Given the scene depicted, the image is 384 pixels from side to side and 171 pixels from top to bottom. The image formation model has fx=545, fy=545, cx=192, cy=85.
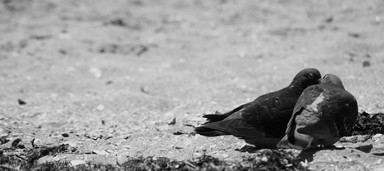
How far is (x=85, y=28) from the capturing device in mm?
10703

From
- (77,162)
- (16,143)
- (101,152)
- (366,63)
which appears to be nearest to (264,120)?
(101,152)

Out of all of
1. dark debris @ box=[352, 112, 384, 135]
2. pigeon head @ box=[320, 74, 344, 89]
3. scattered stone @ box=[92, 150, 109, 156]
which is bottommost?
scattered stone @ box=[92, 150, 109, 156]

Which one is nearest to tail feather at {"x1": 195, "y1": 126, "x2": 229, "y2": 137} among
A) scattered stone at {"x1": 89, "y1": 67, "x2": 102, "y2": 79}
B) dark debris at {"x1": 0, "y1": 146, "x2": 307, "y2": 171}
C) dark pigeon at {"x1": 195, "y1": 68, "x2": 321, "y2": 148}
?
dark pigeon at {"x1": 195, "y1": 68, "x2": 321, "y2": 148}

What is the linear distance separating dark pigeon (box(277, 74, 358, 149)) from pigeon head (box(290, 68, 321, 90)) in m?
0.50

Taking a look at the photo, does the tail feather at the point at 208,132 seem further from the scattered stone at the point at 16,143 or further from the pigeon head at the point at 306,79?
the scattered stone at the point at 16,143

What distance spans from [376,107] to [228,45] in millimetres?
4086

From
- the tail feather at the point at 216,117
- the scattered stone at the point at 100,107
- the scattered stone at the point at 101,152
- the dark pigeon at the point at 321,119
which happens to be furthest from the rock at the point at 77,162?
the scattered stone at the point at 100,107

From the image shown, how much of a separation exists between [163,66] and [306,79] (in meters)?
4.08

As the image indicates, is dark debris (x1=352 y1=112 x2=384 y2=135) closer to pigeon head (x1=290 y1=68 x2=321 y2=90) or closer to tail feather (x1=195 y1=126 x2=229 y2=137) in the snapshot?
pigeon head (x1=290 y1=68 x2=321 y2=90)

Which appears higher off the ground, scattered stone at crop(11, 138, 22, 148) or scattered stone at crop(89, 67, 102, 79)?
scattered stone at crop(11, 138, 22, 148)

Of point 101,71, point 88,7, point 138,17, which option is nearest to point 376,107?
point 101,71

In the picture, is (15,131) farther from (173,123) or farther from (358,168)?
(358,168)

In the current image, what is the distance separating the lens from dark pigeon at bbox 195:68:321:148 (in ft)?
15.8

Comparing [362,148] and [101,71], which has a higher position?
[362,148]
